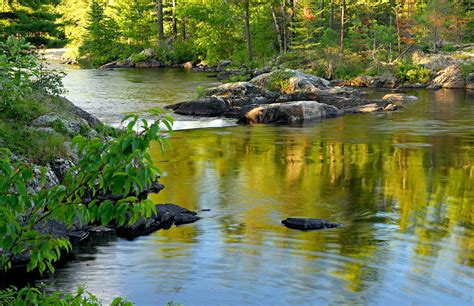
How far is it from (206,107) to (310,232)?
806 inches

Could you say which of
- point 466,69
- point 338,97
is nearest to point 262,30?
point 466,69

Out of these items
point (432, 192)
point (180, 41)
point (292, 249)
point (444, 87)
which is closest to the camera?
point (292, 249)

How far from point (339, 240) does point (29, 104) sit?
9.91m

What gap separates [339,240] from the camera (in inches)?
578

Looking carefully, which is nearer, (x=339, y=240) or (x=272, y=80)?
(x=339, y=240)

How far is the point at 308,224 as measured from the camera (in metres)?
15.5

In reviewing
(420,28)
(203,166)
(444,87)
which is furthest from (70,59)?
(203,166)

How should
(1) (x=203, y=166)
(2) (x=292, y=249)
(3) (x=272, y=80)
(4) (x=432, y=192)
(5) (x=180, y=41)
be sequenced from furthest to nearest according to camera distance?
(5) (x=180, y=41) → (3) (x=272, y=80) → (1) (x=203, y=166) → (4) (x=432, y=192) → (2) (x=292, y=249)

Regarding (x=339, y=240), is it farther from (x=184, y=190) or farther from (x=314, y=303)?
(x=184, y=190)

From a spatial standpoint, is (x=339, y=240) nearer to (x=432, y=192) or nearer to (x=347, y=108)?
(x=432, y=192)

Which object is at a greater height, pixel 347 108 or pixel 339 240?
pixel 347 108

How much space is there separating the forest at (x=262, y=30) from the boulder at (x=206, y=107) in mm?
6977

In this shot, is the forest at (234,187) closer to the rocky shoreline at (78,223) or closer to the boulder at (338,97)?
the rocky shoreline at (78,223)

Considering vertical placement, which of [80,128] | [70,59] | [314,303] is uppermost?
[70,59]
